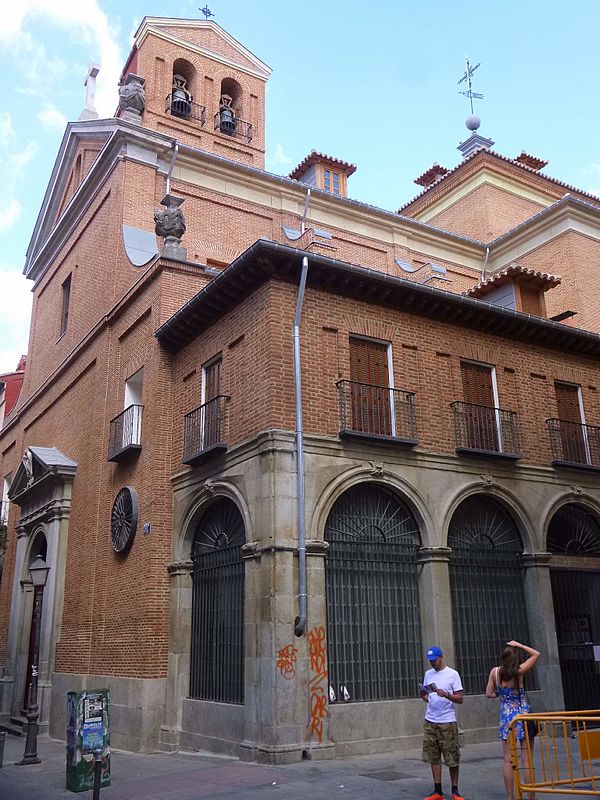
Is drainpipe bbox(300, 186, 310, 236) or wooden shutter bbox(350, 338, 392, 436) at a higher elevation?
drainpipe bbox(300, 186, 310, 236)

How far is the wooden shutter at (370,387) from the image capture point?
41.5ft


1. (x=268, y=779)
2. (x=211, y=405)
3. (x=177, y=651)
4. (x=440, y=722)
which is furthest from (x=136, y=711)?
(x=440, y=722)

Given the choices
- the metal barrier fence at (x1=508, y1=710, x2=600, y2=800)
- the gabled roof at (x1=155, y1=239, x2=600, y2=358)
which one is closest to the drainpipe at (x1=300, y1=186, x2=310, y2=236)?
the gabled roof at (x1=155, y1=239, x2=600, y2=358)

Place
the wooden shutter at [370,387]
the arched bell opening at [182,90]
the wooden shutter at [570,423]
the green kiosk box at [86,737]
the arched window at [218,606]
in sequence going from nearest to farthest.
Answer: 1. the green kiosk box at [86,737]
2. the arched window at [218,606]
3. the wooden shutter at [370,387]
4. the wooden shutter at [570,423]
5. the arched bell opening at [182,90]

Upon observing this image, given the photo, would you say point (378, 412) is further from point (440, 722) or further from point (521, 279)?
point (521, 279)

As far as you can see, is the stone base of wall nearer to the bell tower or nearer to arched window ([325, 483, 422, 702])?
arched window ([325, 483, 422, 702])

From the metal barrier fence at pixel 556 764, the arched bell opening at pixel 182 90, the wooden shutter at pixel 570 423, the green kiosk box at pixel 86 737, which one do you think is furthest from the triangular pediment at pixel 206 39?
the metal barrier fence at pixel 556 764

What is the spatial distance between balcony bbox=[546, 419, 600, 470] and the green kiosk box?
927cm

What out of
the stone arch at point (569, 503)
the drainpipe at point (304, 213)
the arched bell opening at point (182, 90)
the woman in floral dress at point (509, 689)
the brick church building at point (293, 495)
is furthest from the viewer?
the drainpipe at point (304, 213)

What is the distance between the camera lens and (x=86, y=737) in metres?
9.67

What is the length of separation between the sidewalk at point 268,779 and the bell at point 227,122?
1824 centimetres

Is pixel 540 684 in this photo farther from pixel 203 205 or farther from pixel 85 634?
pixel 203 205

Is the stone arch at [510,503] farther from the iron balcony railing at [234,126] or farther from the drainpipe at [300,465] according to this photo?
the iron balcony railing at [234,126]

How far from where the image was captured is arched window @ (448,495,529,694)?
12758mm
